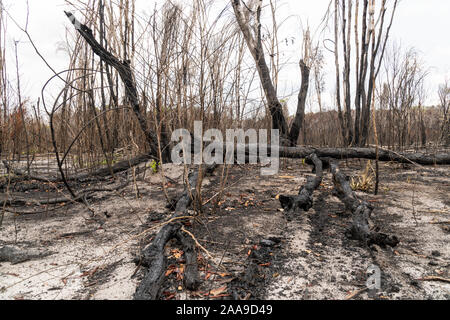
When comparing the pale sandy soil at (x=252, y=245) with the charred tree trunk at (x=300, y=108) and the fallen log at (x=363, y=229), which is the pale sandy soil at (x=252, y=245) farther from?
the charred tree trunk at (x=300, y=108)

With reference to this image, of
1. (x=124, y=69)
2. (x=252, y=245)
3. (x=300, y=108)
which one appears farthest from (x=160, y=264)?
(x=300, y=108)

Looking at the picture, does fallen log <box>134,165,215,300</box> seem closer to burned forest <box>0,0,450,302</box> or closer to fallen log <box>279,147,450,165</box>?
burned forest <box>0,0,450,302</box>

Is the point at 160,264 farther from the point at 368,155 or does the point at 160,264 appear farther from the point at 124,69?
the point at 368,155

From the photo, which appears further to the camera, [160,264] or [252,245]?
[252,245]

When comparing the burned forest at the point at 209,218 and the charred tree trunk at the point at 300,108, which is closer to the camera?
the burned forest at the point at 209,218

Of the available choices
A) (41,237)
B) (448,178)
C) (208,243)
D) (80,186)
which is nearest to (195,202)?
(208,243)

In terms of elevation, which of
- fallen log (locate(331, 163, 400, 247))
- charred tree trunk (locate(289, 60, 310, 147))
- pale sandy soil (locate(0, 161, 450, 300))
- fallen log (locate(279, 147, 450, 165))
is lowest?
pale sandy soil (locate(0, 161, 450, 300))

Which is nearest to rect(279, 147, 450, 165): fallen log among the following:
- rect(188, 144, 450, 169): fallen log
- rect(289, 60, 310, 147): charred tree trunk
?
rect(188, 144, 450, 169): fallen log

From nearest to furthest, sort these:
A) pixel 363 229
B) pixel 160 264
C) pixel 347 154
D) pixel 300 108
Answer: pixel 160 264 < pixel 363 229 < pixel 347 154 < pixel 300 108

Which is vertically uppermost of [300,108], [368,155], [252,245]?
[300,108]

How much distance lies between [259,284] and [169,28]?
4.93 ft

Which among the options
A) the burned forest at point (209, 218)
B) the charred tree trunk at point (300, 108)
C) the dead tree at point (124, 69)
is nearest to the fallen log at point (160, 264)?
the burned forest at point (209, 218)

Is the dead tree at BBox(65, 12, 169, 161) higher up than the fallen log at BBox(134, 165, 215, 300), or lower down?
higher up

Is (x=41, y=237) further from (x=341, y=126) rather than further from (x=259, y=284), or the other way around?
(x=341, y=126)
